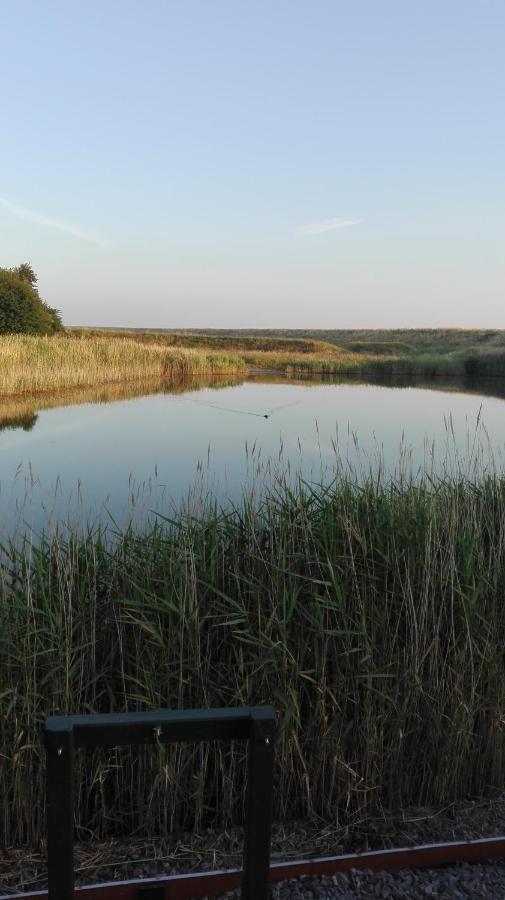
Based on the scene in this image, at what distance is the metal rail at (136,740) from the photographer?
5.11 ft

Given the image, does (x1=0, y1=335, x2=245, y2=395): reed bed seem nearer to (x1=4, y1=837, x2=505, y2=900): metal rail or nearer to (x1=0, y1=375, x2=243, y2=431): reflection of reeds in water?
(x1=0, y1=375, x2=243, y2=431): reflection of reeds in water

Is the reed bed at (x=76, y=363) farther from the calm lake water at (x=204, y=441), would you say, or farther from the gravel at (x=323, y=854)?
the gravel at (x=323, y=854)

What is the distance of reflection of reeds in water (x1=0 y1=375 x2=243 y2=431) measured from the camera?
58.8 ft

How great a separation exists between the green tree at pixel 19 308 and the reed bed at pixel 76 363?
138 inches

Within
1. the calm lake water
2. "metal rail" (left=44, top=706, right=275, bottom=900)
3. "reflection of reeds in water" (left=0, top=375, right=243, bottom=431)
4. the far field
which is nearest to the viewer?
"metal rail" (left=44, top=706, right=275, bottom=900)

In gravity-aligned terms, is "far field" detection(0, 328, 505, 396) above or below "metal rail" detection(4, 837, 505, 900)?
above

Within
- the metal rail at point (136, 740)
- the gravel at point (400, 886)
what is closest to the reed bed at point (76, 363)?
the gravel at point (400, 886)

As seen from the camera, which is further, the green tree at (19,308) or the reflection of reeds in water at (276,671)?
the green tree at (19,308)

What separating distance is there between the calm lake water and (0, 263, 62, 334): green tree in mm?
6730

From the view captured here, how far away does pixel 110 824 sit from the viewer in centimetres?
324

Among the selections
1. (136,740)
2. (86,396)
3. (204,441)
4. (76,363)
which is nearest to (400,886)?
(136,740)

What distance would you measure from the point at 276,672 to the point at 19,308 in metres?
30.2

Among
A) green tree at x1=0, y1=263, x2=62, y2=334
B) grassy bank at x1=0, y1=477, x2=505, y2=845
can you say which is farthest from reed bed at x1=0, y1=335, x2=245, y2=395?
grassy bank at x1=0, y1=477, x2=505, y2=845

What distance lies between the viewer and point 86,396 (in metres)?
24.0
